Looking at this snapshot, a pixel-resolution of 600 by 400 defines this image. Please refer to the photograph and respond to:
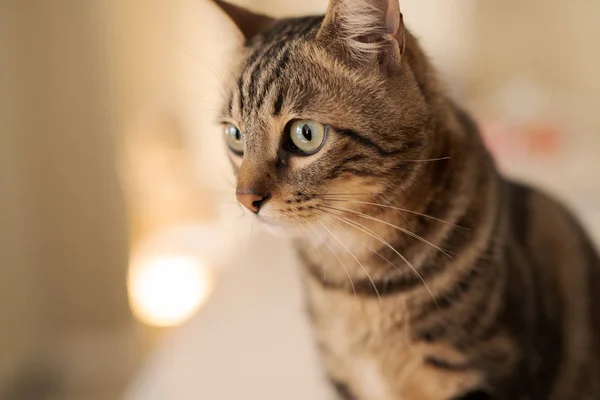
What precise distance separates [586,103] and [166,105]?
1.52 m

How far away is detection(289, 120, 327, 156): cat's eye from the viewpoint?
0.52m

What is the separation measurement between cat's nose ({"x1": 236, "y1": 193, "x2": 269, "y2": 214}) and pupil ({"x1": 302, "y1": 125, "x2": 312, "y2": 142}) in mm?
66

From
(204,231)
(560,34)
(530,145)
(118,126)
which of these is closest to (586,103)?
(560,34)

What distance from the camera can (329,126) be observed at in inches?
20.2

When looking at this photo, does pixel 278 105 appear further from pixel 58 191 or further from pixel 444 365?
pixel 58 191

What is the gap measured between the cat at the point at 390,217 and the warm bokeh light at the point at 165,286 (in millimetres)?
614

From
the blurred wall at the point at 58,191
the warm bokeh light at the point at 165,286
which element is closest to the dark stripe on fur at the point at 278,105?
the warm bokeh light at the point at 165,286

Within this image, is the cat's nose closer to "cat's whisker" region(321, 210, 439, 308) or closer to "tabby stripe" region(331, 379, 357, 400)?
"cat's whisker" region(321, 210, 439, 308)

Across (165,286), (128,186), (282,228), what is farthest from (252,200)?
(128,186)

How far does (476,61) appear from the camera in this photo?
194 centimetres

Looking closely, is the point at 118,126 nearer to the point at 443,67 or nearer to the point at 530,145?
the point at 443,67

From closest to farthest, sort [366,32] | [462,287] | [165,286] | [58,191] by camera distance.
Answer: [366,32], [462,287], [165,286], [58,191]

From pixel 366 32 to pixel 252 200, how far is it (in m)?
0.18

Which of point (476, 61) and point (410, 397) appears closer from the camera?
point (410, 397)
